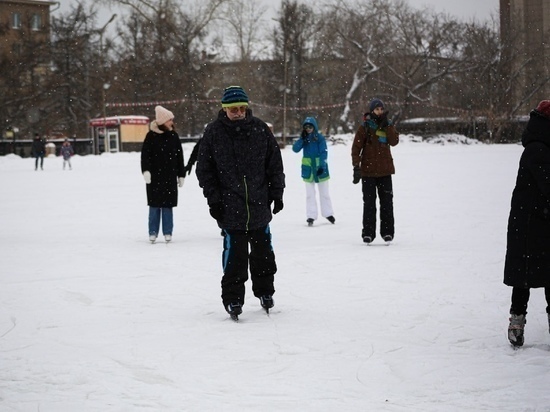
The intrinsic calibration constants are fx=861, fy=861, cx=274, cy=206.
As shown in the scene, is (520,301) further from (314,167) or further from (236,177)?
(314,167)

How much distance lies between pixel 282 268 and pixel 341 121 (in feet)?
175

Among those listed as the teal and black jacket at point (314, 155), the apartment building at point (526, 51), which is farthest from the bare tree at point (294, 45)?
the teal and black jacket at point (314, 155)

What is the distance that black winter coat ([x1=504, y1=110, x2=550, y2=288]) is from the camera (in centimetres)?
491

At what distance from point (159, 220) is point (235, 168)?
4937mm

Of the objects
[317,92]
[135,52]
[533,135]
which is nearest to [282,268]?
[533,135]

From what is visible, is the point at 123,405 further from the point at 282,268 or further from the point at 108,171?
the point at 108,171

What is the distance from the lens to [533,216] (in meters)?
4.99

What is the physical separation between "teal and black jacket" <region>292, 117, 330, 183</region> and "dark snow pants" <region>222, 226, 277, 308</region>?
615 cm

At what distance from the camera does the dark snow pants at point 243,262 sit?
19.6 ft

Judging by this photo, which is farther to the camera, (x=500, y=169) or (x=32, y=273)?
(x=500, y=169)

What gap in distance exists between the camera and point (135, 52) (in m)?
58.7

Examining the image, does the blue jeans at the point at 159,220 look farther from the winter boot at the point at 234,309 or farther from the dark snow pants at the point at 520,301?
the dark snow pants at the point at 520,301

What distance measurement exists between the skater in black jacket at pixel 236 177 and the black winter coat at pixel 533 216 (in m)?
1.72

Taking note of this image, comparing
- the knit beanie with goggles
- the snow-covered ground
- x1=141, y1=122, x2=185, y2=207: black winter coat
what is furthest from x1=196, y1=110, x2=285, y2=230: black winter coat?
x1=141, y1=122, x2=185, y2=207: black winter coat
